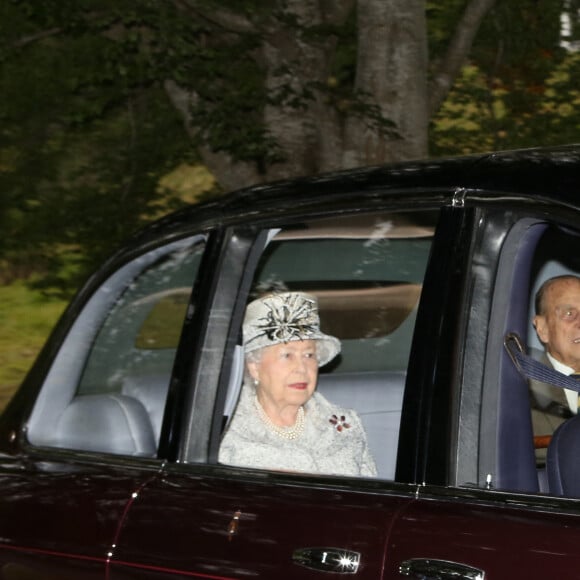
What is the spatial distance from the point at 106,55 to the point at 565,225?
28.8ft

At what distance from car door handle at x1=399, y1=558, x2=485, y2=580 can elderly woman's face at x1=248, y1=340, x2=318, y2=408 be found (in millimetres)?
1068

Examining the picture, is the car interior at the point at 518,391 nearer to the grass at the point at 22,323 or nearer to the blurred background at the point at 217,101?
the blurred background at the point at 217,101

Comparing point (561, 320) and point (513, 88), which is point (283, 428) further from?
point (513, 88)

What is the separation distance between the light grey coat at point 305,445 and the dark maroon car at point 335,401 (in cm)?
5

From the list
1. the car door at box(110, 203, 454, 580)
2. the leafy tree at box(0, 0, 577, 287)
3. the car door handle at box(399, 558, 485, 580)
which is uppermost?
the leafy tree at box(0, 0, 577, 287)

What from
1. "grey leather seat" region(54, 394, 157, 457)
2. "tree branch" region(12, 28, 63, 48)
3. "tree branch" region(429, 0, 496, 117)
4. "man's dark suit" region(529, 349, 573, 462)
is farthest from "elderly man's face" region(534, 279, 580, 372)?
"tree branch" region(12, 28, 63, 48)

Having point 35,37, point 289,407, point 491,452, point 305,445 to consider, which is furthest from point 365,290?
point 35,37

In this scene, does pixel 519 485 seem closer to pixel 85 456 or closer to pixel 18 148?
pixel 85 456

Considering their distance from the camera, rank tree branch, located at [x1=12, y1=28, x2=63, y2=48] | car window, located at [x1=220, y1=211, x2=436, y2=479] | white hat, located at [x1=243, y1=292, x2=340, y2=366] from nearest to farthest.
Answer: car window, located at [x1=220, y1=211, x2=436, y2=479], white hat, located at [x1=243, y1=292, x2=340, y2=366], tree branch, located at [x1=12, y1=28, x2=63, y2=48]

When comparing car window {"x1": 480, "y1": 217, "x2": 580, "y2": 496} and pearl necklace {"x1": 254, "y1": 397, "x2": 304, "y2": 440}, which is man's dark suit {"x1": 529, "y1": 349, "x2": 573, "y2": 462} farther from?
pearl necklace {"x1": 254, "y1": 397, "x2": 304, "y2": 440}

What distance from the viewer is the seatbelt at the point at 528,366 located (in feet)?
9.20

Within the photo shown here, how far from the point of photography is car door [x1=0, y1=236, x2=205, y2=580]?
3.22m

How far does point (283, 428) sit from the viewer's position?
3535 millimetres

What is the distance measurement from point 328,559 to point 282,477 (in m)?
0.30
